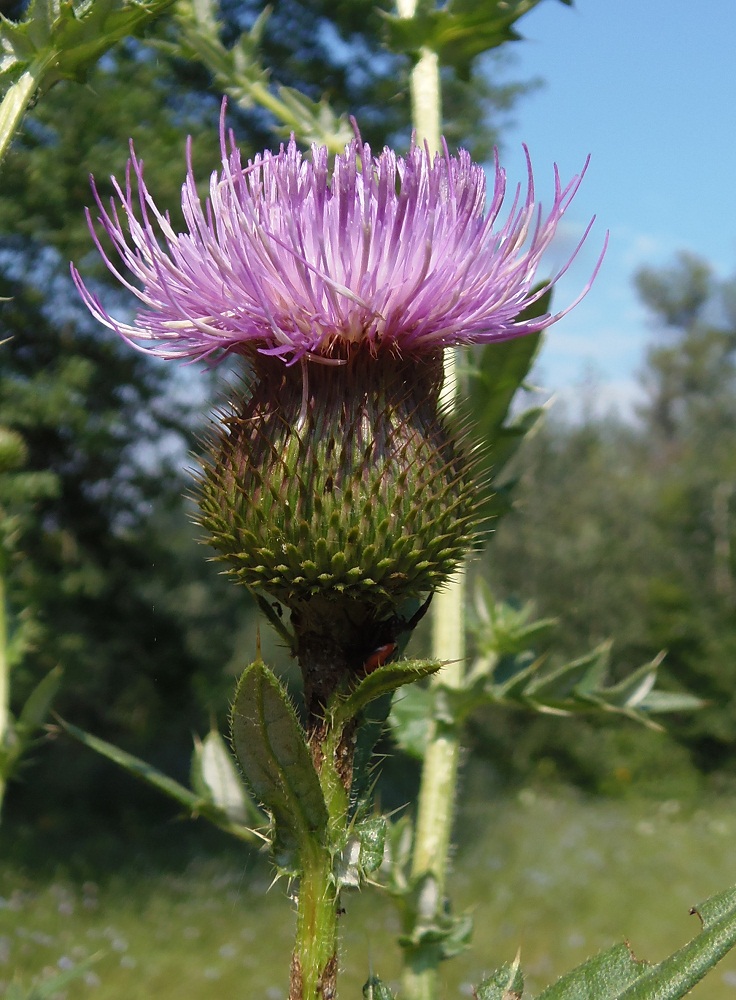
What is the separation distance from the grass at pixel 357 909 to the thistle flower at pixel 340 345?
6.60 m

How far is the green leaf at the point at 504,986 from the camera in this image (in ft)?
4.97

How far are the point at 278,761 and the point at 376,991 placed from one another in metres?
0.40

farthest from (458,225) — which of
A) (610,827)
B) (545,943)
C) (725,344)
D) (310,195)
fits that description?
(725,344)

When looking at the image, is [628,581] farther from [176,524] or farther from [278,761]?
[278,761]

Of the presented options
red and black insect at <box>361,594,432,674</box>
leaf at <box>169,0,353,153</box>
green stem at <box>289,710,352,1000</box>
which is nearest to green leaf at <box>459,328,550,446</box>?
red and black insect at <box>361,594,432,674</box>

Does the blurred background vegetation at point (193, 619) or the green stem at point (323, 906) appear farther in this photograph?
the blurred background vegetation at point (193, 619)

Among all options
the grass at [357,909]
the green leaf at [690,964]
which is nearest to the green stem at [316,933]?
the green leaf at [690,964]

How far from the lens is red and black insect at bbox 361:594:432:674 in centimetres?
158

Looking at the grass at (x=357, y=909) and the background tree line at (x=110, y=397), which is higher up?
the background tree line at (x=110, y=397)

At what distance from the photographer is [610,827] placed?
19.1 metres

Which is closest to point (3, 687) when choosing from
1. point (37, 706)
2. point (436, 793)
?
point (37, 706)

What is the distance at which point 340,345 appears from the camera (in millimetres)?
1715

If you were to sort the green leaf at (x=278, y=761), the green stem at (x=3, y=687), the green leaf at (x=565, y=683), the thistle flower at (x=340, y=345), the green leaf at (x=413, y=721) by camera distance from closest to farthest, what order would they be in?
1. the green leaf at (x=278, y=761)
2. the thistle flower at (x=340, y=345)
3. the green leaf at (x=565, y=683)
4. the green leaf at (x=413, y=721)
5. the green stem at (x=3, y=687)

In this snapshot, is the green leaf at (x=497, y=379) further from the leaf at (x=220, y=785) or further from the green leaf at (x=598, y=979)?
the green leaf at (x=598, y=979)
